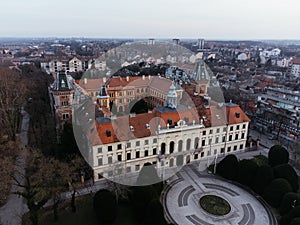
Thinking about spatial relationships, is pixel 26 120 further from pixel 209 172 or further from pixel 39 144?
pixel 209 172

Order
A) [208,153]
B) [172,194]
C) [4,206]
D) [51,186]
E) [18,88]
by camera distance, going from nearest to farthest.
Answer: [51,186]
[4,206]
[172,194]
[208,153]
[18,88]

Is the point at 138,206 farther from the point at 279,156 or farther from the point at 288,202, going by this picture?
the point at 279,156

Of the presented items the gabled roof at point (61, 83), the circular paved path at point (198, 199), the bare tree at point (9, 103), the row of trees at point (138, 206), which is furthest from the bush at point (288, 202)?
the bare tree at point (9, 103)

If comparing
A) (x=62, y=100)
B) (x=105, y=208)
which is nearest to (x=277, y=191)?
(x=105, y=208)

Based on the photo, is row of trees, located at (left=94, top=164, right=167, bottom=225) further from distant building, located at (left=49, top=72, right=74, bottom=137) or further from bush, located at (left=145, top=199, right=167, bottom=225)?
distant building, located at (left=49, top=72, right=74, bottom=137)

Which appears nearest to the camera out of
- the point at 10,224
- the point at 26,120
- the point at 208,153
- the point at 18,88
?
the point at 10,224

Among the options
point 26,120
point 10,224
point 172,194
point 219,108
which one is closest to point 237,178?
point 172,194

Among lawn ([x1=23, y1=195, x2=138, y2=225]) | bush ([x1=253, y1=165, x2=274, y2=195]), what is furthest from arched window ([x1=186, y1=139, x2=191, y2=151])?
lawn ([x1=23, y1=195, x2=138, y2=225])

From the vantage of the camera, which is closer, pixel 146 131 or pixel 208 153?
pixel 146 131

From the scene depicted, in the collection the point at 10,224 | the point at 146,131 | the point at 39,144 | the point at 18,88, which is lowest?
the point at 10,224
